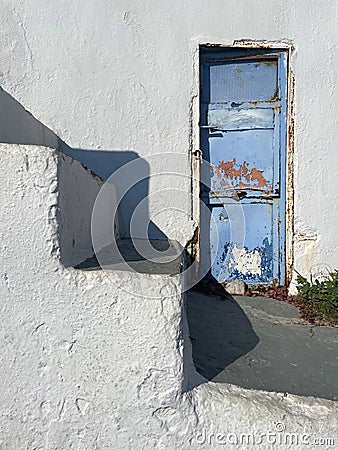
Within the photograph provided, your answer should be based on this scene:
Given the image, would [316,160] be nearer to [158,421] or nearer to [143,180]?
[143,180]

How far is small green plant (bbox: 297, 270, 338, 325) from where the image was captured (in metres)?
3.41

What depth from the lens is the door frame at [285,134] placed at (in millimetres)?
3943

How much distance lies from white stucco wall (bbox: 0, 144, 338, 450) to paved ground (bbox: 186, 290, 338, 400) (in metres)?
0.29

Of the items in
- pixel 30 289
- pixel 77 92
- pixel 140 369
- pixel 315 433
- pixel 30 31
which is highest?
pixel 30 31

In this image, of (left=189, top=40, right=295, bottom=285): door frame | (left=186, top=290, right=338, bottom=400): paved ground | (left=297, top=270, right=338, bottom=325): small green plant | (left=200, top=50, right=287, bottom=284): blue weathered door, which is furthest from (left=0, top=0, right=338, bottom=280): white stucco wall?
(left=186, top=290, right=338, bottom=400): paved ground

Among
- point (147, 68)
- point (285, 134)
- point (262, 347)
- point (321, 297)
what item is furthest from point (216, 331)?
point (147, 68)

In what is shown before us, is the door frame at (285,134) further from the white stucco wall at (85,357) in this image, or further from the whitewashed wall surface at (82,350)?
the white stucco wall at (85,357)

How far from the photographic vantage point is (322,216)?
4.05m

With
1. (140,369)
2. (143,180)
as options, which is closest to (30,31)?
(143,180)

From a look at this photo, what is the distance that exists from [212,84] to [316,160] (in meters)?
1.22

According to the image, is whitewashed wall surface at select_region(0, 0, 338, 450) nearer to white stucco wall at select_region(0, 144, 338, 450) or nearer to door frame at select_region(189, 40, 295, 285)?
white stucco wall at select_region(0, 144, 338, 450)

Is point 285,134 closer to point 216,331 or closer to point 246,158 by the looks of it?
point 246,158

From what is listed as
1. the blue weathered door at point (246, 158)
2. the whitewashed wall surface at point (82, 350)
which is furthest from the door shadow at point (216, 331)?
the blue weathered door at point (246, 158)

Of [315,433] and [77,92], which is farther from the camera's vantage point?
[77,92]
